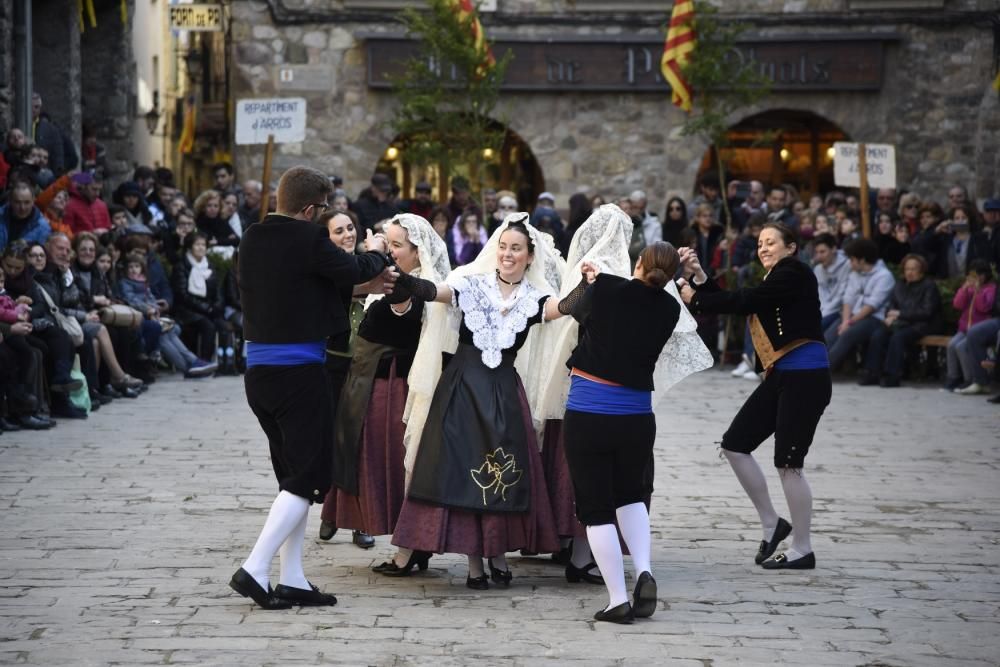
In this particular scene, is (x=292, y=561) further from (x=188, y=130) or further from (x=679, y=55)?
(x=188, y=130)

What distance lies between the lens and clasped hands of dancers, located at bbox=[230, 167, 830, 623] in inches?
268

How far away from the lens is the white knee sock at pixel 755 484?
8078 millimetres

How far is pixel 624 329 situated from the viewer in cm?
682

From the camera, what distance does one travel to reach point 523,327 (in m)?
7.37

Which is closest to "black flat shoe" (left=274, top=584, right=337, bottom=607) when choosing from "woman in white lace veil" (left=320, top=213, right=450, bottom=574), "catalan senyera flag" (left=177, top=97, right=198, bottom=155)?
"woman in white lace veil" (left=320, top=213, right=450, bottom=574)

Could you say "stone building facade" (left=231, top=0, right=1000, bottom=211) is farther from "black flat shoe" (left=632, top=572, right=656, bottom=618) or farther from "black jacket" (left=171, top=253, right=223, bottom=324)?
"black flat shoe" (left=632, top=572, right=656, bottom=618)

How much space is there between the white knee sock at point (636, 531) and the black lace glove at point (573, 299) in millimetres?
885

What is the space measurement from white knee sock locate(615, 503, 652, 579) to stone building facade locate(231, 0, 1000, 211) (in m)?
18.0

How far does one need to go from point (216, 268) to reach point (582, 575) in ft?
32.7

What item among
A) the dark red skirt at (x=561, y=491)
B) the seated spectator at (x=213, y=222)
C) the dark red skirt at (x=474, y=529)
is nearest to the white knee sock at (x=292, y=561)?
the dark red skirt at (x=474, y=529)

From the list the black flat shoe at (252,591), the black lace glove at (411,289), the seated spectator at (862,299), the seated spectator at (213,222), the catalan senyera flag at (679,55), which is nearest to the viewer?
the black flat shoe at (252,591)

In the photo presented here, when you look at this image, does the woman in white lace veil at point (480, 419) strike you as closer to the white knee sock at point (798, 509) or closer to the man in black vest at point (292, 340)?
the man in black vest at point (292, 340)

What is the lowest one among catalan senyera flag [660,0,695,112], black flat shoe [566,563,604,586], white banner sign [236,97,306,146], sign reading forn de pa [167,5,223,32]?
black flat shoe [566,563,604,586]

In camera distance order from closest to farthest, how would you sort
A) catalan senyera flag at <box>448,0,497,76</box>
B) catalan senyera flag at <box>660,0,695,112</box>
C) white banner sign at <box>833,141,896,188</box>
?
white banner sign at <box>833,141,896,188</box> → catalan senyera flag at <box>660,0,695,112</box> → catalan senyera flag at <box>448,0,497,76</box>
